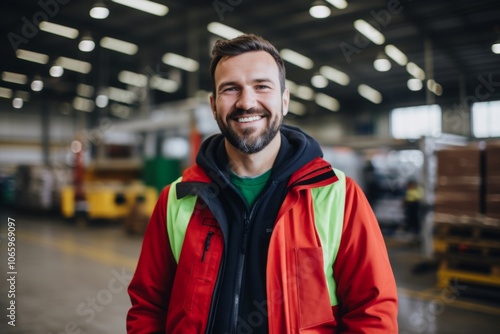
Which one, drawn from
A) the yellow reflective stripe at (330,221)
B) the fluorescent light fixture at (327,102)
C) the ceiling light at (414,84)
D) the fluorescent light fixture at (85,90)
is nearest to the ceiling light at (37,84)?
the fluorescent light fixture at (85,90)

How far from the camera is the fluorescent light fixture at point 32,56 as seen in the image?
587 inches

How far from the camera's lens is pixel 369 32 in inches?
471

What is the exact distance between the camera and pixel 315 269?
1466mm

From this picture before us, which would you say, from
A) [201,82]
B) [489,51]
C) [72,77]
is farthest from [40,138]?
[489,51]

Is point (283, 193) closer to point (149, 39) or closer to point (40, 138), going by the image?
point (149, 39)

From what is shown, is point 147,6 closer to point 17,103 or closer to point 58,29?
point 58,29

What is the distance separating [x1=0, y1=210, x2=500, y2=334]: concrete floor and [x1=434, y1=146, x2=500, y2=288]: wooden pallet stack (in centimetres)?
30

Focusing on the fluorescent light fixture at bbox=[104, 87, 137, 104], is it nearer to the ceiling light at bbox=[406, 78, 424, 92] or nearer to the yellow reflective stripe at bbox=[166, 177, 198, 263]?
the ceiling light at bbox=[406, 78, 424, 92]

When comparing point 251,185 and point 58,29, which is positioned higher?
point 58,29

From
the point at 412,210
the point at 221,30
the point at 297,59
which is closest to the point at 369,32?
the point at 297,59

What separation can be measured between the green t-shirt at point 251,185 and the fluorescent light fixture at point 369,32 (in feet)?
35.0

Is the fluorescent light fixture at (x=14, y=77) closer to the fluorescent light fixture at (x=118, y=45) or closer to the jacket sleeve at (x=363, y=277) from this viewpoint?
the fluorescent light fixture at (x=118, y=45)

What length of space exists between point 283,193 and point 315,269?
12.7 inches

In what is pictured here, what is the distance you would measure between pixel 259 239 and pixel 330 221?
0.28m
